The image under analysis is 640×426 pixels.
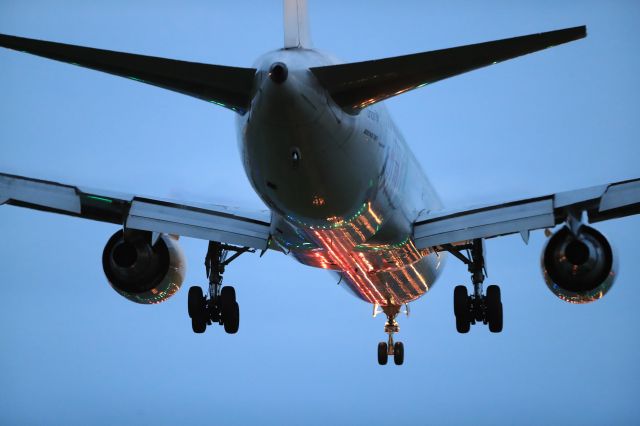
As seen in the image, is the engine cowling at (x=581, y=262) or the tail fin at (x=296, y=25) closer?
the tail fin at (x=296, y=25)

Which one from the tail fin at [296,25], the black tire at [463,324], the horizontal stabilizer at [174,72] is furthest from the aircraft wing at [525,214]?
the horizontal stabilizer at [174,72]

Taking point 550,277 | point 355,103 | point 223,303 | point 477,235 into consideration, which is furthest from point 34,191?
point 550,277

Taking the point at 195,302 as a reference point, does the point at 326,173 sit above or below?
below

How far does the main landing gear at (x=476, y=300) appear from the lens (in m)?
23.6

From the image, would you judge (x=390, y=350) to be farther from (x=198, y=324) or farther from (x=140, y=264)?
(x=140, y=264)

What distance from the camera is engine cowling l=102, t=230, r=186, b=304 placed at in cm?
2195

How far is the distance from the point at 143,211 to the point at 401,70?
7.59 m

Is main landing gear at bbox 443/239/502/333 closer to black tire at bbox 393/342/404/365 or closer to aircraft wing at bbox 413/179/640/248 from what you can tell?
aircraft wing at bbox 413/179/640/248

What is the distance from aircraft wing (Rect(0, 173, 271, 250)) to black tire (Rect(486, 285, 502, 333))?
561 centimetres

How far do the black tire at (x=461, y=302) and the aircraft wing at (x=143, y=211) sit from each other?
5038 mm

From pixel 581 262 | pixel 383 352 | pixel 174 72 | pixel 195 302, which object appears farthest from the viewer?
pixel 383 352

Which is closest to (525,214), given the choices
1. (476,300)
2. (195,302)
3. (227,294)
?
(476,300)

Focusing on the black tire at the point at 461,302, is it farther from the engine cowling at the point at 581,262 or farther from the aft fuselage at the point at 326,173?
the engine cowling at the point at 581,262

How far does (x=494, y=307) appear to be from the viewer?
77.4 feet
